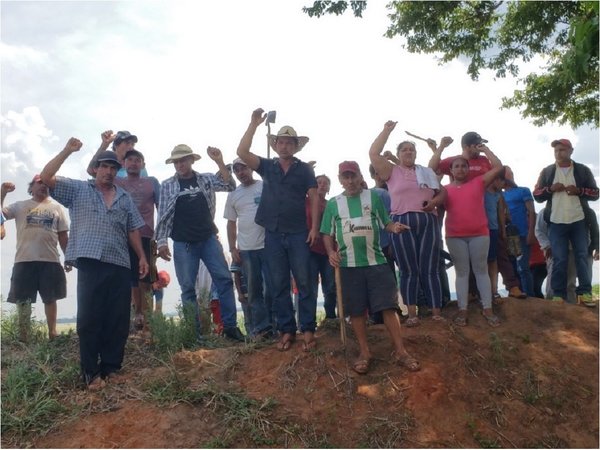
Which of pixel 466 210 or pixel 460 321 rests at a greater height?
pixel 466 210


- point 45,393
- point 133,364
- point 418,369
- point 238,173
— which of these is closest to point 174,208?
point 238,173

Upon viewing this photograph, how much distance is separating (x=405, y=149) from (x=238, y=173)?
6.59 feet

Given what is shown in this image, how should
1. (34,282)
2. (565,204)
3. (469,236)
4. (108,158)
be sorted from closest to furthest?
(108,158)
(469,236)
(34,282)
(565,204)

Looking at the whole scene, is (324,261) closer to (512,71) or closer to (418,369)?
(418,369)

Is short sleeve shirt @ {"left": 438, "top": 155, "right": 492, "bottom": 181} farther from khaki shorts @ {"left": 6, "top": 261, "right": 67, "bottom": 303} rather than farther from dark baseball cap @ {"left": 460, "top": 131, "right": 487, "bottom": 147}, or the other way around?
khaki shorts @ {"left": 6, "top": 261, "right": 67, "bottom": 303}

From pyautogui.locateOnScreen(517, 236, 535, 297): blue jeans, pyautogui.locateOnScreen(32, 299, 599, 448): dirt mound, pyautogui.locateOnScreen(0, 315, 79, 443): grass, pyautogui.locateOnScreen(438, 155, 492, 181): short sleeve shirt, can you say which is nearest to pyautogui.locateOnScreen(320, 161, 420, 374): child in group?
pyautogui.locateOnScreen(32, 299, 599, 448): dirt mound

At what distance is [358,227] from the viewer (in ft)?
17.3

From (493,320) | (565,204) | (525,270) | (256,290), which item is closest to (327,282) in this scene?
(256,290)

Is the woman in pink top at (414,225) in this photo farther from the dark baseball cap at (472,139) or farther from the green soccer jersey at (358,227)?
the dark baseball cap at (472,139)

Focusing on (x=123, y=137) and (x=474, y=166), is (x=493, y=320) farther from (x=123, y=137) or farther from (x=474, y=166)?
(x=123, y=137)

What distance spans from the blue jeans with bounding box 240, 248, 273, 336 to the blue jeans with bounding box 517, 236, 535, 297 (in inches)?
143

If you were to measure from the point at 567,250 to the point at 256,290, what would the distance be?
4.07 m

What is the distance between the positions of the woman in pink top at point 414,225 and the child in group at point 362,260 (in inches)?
22.2

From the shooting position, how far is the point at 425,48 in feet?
35.0
